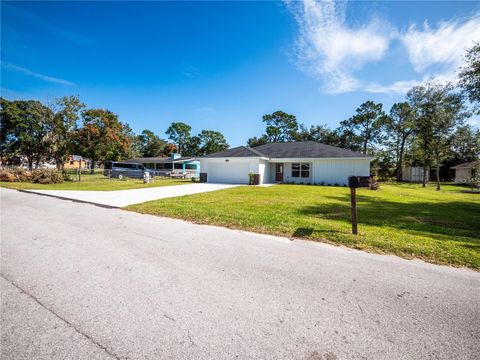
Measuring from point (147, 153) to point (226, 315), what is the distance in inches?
2623

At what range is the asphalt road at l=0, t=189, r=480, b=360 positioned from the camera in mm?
1779

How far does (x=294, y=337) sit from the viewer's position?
188 cm

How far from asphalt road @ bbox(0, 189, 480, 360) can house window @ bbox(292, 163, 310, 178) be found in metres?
17.7

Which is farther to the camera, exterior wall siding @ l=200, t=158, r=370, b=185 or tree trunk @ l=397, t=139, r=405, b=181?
tree trunk @ l=397, t=139, r=405, b=181

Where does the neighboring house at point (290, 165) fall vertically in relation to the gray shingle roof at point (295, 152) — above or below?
below

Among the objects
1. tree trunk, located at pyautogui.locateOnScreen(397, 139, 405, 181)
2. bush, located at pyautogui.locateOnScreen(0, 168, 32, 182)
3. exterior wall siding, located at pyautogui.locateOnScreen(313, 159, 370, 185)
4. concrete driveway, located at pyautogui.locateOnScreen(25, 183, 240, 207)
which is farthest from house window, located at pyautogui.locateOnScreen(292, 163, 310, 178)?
bush, located at pyautogui.locateOnScreen(0, 168, 32, 182)

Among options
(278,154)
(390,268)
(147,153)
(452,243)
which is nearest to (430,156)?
(278,154)

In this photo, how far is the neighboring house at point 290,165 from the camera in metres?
19.2

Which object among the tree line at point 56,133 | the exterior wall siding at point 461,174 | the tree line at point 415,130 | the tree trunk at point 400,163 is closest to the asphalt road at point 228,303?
the tree line at point 415,130

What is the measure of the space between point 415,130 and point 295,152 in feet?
58.8

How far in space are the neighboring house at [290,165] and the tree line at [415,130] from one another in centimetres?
747

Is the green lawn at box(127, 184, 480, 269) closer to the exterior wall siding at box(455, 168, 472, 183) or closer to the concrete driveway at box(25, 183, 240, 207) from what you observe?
the concrete driveway at box(25, 183, 240, 207)

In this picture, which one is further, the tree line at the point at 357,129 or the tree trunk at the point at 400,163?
the tree trunk at the point at 400,163

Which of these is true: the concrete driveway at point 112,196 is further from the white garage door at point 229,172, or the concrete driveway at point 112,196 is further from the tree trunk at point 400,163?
the tree trunk at point 400,163
